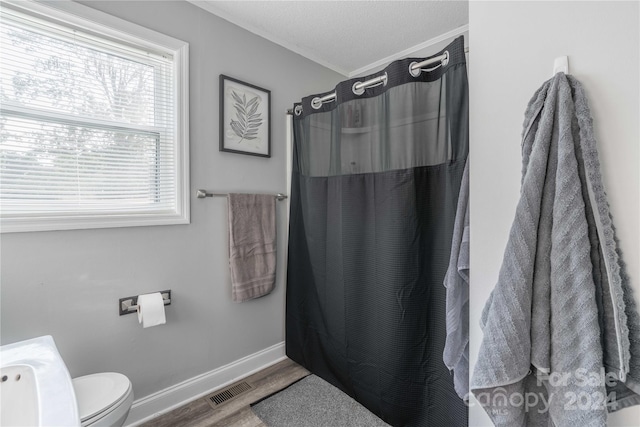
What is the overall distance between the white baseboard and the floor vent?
5 centimetres

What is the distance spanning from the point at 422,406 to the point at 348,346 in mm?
489

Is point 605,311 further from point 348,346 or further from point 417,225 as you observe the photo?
point 348,346

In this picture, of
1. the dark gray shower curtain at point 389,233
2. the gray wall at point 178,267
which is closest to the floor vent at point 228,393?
the gray wall at point 178,267

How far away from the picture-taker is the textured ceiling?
5.77ft

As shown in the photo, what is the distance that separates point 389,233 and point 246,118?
1224 millimetres

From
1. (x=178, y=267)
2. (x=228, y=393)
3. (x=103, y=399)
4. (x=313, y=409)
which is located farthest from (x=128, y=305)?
(x=313, y=409)

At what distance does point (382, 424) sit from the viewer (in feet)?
5.16

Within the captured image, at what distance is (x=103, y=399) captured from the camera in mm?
1154

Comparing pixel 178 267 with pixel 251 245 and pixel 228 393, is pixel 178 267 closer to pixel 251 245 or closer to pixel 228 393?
pixel 251 245

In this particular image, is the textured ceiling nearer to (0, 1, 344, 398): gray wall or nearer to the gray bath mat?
(0, 1, 344, 398): gray wall

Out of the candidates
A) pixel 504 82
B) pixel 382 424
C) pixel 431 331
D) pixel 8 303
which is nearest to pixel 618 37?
pixel 504 82

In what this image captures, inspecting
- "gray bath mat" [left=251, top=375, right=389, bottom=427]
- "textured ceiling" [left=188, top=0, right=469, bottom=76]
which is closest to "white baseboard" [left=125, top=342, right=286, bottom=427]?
"gray bath mat" [left=251, top=375, right=389, bottom=427]

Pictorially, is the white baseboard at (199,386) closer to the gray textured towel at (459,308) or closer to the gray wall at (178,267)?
the gray wall at (178,267)

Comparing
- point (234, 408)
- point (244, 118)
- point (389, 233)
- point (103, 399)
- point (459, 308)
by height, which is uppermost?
point (244, 118)
